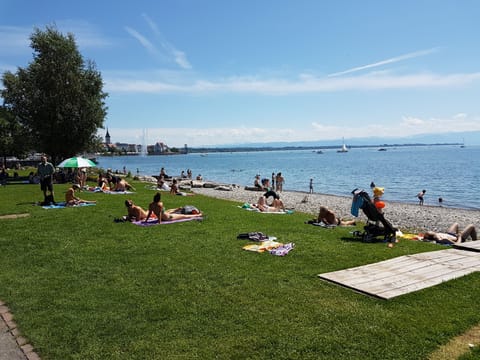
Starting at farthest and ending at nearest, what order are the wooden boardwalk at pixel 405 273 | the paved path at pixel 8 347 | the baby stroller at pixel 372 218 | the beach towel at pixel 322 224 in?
the beach towel at pixel 322 224 < the baby stroller at pixel 372 218 < the wooden boardwalk at pixel 405 273 < the paved path at pixel 8 347

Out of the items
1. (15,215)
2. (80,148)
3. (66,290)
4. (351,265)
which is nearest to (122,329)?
(66,290)

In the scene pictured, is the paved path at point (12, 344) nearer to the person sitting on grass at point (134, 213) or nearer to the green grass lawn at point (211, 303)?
the green grass lawn at point (211, 303)

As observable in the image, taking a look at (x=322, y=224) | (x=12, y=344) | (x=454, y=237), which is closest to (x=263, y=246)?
(x=322, y=224)

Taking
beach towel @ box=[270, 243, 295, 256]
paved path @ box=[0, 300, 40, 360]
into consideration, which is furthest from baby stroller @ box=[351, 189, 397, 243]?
paved path @ box=[0, 300, 40, 360]

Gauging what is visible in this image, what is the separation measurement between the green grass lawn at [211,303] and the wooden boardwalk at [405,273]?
21 centimetres

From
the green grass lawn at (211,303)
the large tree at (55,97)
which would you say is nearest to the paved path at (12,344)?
the green grass lawn at (211,303)

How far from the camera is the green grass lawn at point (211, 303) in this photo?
4.41m

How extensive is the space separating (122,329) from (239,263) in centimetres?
312

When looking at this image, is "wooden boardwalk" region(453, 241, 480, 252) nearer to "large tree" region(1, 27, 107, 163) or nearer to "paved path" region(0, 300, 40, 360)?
"paved path" region(0, 300, 40, 360)

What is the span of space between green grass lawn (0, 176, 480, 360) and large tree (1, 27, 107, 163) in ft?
79.9

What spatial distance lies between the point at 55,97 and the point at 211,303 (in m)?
30.9

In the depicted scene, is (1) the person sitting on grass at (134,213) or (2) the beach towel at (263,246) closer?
(2) the beach towel at (263,246)

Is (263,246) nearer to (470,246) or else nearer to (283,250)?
(283,250)

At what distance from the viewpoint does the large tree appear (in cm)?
3139
